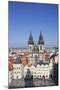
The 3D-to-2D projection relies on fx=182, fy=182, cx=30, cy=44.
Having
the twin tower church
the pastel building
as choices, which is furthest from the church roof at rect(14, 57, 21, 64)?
the twin tower church

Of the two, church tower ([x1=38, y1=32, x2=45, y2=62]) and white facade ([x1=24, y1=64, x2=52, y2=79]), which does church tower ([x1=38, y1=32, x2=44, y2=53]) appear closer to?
church tower ([x1=38, y1=32, x2=45, y2=62])

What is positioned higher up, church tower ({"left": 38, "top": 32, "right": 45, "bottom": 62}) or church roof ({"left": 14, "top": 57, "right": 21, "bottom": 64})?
church tower ({"left": 38, "top": 32, "right": 45, "bottom": 62})

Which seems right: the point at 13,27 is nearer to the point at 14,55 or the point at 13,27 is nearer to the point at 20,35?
the point at 20,35

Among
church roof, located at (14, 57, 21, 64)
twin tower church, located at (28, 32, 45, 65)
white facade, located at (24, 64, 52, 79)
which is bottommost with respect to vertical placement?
white facade, located at (24, 64, 52, 79)

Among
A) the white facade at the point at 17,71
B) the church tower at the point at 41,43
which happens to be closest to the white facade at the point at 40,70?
the white facade at the point at 17,71

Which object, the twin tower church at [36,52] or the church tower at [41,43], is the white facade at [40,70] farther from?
the church tower at [41,43]

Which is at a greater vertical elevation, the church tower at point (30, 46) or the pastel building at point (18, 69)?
the church tower at point (30, 46)

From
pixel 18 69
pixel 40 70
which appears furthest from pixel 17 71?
pixel 40 70

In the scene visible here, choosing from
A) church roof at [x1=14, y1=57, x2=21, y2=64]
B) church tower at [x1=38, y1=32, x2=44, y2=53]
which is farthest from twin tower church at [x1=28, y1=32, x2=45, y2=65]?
A: church roof at [x1=14, y1=57, x2=21, y2=64]

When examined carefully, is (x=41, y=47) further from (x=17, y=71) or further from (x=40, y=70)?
(x=17, y=71)

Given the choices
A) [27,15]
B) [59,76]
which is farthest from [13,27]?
[59,76]
